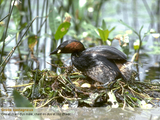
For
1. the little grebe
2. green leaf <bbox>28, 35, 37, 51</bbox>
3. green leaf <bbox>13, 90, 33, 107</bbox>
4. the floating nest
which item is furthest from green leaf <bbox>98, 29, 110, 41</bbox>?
green leaf <bbox>13, 90, 33, 107</bbox>

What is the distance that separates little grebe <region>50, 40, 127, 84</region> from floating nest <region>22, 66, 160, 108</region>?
0.10 m

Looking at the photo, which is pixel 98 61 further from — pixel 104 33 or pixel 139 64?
pixel 139 64

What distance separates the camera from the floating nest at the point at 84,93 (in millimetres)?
2637

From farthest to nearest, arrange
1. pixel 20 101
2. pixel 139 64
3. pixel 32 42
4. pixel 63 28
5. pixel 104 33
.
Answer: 1. pixel 139 64
2. pixel 32 42
3. pixel 104 33
4. pixel 63 28
5. pixel 20 101

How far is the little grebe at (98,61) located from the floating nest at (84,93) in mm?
102

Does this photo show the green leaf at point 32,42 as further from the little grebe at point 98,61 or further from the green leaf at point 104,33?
the green leaf at point 104,33

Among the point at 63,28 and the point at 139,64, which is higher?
the point at 63,28

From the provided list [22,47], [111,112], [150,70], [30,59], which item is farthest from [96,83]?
[22,47]

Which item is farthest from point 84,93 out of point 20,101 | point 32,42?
point 32,42

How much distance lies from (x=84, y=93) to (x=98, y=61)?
16.4 inches

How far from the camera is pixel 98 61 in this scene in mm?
2910

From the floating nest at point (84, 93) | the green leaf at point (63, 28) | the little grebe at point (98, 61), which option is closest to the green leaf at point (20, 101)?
the floating nest at point (84, 93)

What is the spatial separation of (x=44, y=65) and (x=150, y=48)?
2.26m

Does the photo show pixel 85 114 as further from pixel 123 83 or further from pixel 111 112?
pixel 123 83
